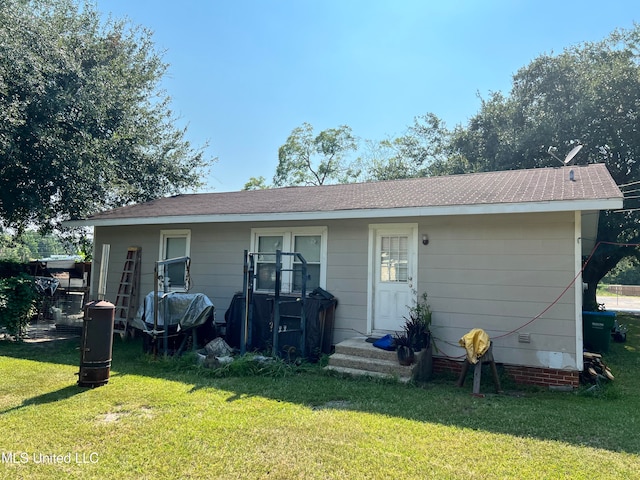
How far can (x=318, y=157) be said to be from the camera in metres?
29.7

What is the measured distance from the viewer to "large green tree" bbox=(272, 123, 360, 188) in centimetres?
2945

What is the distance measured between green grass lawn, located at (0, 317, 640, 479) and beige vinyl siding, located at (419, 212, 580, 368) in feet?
2.00

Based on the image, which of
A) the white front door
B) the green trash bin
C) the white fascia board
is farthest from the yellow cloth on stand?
the green trash bin

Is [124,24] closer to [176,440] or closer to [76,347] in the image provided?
[76,347]

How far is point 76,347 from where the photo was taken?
25.9ft

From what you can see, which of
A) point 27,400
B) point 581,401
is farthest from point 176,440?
point 581,401

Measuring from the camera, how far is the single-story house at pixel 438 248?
18.7 feet

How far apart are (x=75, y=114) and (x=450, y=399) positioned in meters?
10.6

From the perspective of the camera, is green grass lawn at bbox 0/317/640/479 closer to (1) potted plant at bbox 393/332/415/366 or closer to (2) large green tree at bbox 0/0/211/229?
(1) potted plant at bbox 393/332/415/366

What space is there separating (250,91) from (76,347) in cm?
1139

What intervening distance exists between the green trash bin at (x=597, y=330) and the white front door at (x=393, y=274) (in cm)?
390

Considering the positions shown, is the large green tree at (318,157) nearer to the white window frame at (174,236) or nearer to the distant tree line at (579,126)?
the distant tree line at (579,126)

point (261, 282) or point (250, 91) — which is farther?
point (250, 91)

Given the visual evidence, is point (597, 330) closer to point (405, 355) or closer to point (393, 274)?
point (393, 274)
